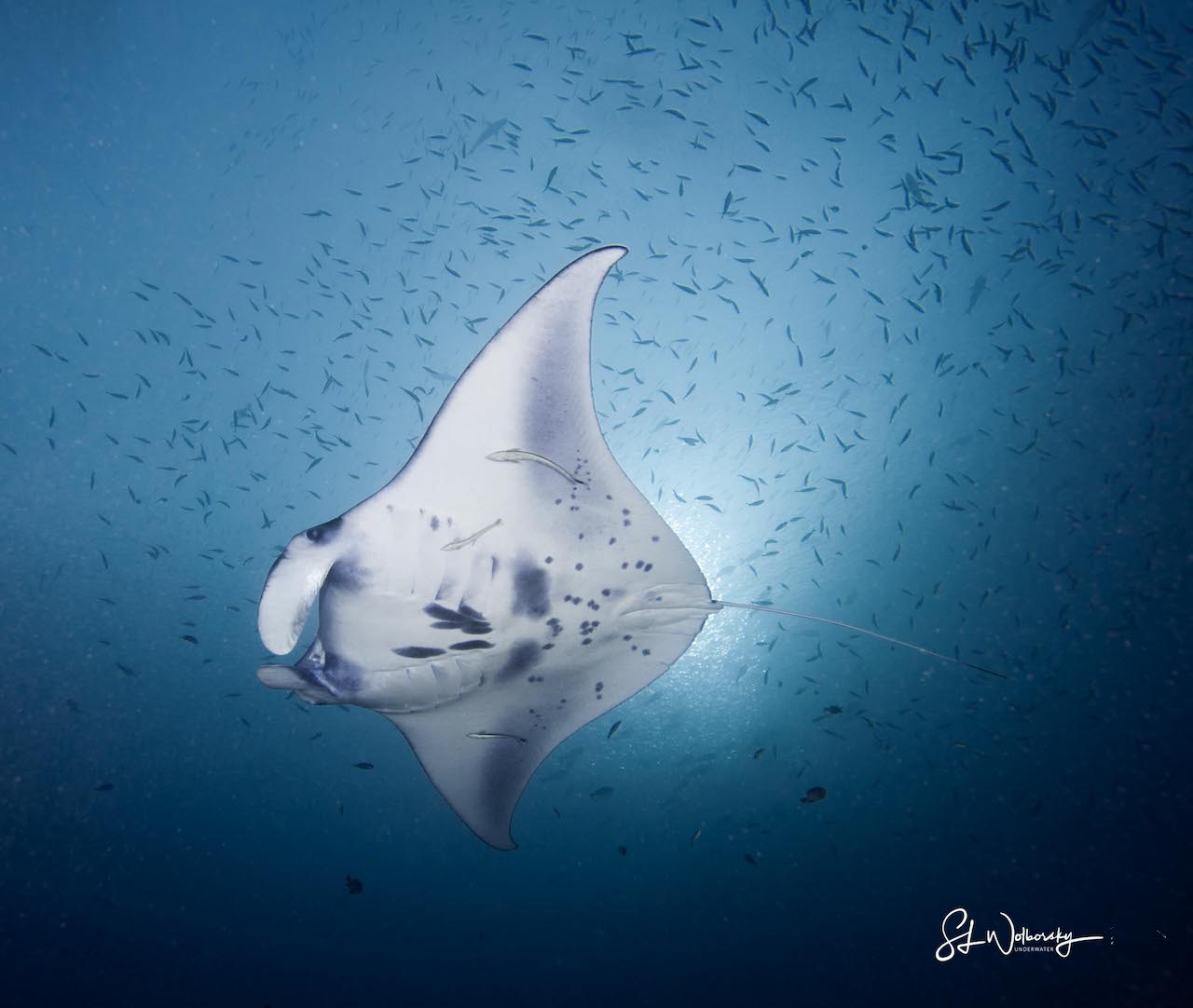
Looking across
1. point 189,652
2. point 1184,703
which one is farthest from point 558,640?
point 1184,703

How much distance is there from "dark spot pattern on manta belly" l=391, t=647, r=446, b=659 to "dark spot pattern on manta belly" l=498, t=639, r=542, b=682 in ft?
1.09

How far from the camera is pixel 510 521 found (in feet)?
7.81

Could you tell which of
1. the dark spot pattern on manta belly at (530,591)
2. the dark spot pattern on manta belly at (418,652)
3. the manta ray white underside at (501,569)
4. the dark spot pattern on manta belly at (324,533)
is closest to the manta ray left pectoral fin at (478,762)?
the manta ray white underside at (501,569)

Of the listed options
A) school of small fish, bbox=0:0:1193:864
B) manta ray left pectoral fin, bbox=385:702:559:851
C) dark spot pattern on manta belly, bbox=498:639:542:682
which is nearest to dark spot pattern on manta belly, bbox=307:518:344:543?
dark spot pattern on manta belly, bbox=498:639:542:682

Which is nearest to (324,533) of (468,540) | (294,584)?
(294,584)

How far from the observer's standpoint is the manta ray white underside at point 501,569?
2.14 metres

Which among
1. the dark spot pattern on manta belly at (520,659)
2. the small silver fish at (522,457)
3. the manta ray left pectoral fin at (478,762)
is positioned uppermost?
the small silver fish at (522,457)

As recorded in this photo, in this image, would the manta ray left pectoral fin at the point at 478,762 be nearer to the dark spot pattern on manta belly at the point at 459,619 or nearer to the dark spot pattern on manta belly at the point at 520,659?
the dark spot pattern on manta belly at the point at 520,659

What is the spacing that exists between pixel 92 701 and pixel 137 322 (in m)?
6.45

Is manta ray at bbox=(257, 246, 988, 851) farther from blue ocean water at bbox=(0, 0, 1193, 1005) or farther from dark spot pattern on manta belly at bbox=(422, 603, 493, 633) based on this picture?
blue ocean water at bbox=(0, 0, 1193, 1005)

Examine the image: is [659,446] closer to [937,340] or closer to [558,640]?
[937,340]

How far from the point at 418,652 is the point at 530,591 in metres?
0.52

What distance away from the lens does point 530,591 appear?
248 cm

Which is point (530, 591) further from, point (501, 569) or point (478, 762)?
point (478, 762)
